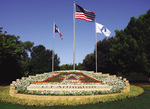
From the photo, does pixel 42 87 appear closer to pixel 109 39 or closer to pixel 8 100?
pixel 8 100

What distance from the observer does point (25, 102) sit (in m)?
11.2

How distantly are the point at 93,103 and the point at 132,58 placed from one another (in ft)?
61.4

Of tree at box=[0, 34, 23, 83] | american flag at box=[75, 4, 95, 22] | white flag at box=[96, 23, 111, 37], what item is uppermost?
american flag at box=[75, 4, 95, 22]

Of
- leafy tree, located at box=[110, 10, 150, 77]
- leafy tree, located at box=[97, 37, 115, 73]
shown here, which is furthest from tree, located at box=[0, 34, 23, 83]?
leafy tree, located at box=[97, 37, 115, 73]

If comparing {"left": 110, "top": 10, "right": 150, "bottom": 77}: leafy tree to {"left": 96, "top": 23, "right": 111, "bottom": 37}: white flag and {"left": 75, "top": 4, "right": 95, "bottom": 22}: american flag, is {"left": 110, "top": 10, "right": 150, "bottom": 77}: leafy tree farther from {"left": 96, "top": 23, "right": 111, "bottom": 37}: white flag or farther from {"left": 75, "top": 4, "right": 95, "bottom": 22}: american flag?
{"left": 75, "top": 4, "right": 95, "bottom": 22}: american flag

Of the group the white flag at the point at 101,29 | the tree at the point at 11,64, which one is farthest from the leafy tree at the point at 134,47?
the tree at the point at 11,64

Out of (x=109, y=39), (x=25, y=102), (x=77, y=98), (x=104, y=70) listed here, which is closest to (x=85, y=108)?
(x=77, y=98)

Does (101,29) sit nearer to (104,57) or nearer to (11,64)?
(104,57)

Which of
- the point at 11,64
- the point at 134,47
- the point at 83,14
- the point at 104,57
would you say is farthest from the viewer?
the point at 104,57

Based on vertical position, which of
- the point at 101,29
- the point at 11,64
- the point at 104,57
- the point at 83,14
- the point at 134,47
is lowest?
the point at 11,64

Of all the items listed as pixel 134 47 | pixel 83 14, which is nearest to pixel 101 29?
pixel 83 14

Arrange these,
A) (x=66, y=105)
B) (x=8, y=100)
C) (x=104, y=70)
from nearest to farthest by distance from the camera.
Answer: (x=66, y=105)
(x=8, y=100)
(x=104, y=70)

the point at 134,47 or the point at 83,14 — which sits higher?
the point at 83,14

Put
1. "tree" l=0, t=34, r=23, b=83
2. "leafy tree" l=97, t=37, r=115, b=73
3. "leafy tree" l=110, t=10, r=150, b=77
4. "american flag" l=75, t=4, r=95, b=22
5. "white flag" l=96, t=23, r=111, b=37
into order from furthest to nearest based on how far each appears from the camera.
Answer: "leafy tree" l=97, t=37, r=115, b=73, "tree" l=0, t=34, r=23, b=83, "leafy tree" l=110, t=10, r=150, b=77, "white flag" l=96, t=23, r=111, b=37, "american flag" l=75, t=4, r=95, b=22
